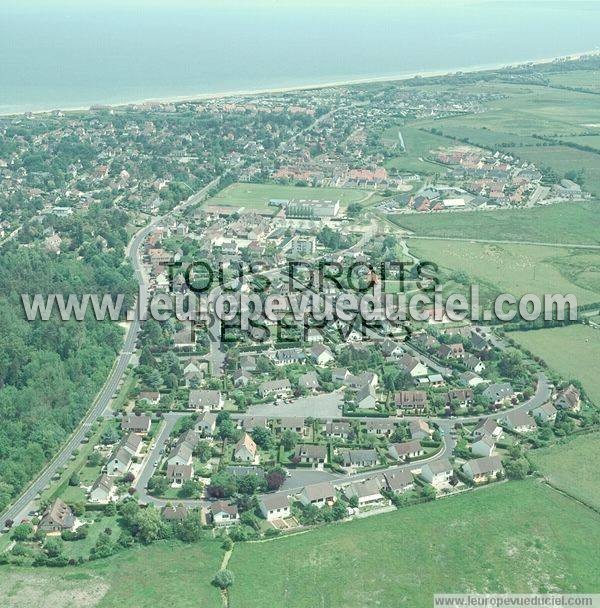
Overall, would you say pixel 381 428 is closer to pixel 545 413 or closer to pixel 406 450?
pixel 406 450

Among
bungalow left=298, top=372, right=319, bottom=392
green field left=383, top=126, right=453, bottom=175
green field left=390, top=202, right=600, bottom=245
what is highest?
green field left=383, top=126, right=453, bottom=175

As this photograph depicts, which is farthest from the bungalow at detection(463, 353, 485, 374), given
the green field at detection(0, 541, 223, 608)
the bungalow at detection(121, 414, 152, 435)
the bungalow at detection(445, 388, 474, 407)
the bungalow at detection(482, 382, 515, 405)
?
the green field at detection(0, 541, 223, 608)

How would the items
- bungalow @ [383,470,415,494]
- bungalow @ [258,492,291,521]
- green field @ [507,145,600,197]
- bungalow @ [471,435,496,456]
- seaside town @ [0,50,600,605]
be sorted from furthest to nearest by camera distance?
green field @ [507,145,600,197], bungalow @ [471,435,496,456], bungalow @ [383,470,415,494], seaside town @ [0,50,600,605], bungalow @ [258,492,291,521]

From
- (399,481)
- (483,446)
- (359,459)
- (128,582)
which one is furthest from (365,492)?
(128,582)

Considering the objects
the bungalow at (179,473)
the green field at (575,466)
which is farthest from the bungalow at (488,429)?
the bungalow at (179,473)

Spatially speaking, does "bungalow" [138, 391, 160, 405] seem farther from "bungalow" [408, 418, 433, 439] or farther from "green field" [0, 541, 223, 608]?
"bungalow" [408, 418, 433, 439]

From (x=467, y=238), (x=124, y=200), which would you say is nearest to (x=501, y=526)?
(x=467, y=238)

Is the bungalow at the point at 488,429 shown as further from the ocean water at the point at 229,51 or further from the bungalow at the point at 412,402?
the ocean water at the point at 229,51
